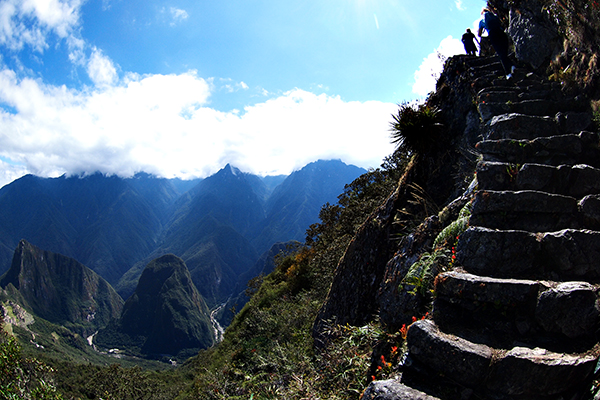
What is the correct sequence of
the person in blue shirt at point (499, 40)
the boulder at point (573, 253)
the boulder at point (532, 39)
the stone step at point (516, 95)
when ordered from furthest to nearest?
1. the person in blue shirt at point (499, 40)
2. the boulder at point (532, 39)
3. the stone step at point (516, 95)
4. the boulder at point (573, 253)

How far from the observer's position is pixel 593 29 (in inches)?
258

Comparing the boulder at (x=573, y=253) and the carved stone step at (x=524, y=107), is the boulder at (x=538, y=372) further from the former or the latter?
the carved stone step at (x=524, y=107)

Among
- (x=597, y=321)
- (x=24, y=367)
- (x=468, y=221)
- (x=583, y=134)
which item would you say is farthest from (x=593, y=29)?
(x=24, y=367)

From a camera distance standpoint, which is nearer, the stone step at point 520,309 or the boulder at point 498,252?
the stone step at point 520,309

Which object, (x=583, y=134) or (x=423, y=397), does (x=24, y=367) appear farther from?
(x=583, y=134)

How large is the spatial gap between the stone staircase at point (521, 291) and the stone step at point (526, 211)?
0.5 inches

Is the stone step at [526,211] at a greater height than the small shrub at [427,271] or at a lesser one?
greater

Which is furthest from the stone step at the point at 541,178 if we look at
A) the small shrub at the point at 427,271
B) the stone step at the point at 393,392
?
the stone step at the point at 393,392

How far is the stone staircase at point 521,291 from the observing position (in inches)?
130

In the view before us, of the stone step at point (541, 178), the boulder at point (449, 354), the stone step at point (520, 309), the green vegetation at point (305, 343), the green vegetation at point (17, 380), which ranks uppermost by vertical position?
the stone step at point (541, 178)

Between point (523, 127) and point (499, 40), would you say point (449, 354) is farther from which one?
point (499, 40)

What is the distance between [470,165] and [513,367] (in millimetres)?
5604

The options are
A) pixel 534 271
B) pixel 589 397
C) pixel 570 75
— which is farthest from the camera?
pixel 570 75

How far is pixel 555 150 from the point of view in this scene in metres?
5.82
